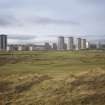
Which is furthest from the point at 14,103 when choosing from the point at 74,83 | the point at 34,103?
the point at 74,83

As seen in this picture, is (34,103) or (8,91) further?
(8,91)

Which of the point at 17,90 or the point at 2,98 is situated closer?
the point at 2,98

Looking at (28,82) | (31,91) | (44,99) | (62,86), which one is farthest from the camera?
(28,82)

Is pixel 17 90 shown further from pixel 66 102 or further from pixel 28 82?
pixel 66 102

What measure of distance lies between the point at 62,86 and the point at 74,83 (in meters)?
1.69

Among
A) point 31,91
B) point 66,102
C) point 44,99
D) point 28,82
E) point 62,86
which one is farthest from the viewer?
point 28,82

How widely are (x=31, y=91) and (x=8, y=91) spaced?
2139mm

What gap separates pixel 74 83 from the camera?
26906 mm

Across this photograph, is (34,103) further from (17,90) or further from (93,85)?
(93,85)

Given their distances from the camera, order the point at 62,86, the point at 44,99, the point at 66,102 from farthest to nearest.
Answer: the point at 62,86 < the point at 44,99 < the point at 66,102

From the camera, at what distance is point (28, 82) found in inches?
1145

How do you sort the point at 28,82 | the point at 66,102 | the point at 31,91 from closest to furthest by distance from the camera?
the point at 66,102, the point at 31,91, the point at 28,82

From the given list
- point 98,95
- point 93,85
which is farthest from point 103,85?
point 98,95

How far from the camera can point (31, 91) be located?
24188 mm
